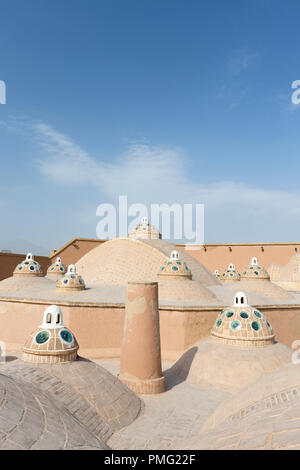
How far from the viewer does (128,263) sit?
18688 mm

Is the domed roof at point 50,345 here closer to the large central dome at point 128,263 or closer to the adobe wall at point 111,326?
the adobe wall at point 111,326

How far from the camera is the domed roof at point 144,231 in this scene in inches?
924

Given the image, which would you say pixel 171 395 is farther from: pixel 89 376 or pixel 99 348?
pixel 99 348

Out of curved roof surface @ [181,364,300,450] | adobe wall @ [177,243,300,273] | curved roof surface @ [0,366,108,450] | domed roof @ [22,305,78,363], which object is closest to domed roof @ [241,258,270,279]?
adobe wall @ [177,243,300,273]

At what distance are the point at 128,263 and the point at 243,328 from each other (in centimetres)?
911

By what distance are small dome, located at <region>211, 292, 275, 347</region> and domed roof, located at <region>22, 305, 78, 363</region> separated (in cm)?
522

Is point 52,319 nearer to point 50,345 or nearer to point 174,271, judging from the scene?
point 50,345

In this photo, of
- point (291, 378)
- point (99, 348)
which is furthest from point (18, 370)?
point (99, 348)

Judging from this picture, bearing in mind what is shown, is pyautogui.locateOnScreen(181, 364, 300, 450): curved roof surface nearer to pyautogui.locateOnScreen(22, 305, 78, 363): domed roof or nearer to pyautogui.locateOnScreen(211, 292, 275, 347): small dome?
pyautogui.locateOnScreen(211, 292, 275, 347): small dome

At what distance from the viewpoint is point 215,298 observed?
15.8m

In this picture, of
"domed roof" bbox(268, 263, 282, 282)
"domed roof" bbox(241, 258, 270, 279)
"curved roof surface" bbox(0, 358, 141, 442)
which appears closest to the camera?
"curved roof surface" bbox(0, 358, 141, 442)

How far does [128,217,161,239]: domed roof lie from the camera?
23.5 meters

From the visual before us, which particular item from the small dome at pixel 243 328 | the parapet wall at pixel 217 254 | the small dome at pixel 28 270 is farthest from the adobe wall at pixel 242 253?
the small dome at pixel 243 328

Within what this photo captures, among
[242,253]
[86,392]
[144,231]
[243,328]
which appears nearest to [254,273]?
[144,231]
